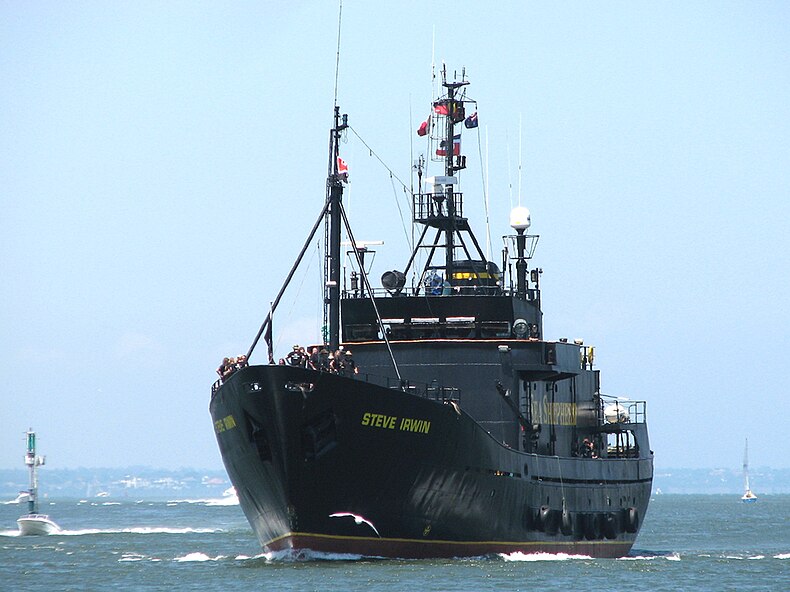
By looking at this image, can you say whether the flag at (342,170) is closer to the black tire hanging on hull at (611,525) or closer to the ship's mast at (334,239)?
the ship's mast at (334,239)

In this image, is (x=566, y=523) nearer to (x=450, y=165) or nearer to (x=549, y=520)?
(x=549, y=520)

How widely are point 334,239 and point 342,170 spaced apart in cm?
236

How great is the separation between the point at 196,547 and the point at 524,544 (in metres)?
20.0

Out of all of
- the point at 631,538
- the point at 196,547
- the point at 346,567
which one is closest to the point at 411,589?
the point at 346,567

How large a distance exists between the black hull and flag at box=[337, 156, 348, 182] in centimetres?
723

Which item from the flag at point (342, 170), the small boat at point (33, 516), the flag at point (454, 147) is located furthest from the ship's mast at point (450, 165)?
the small boat at point (33, 516)

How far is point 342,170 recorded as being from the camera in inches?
1834

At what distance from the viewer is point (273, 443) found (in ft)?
138

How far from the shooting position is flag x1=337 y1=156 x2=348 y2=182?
46.2 m

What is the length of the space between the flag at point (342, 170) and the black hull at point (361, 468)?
23.7 ft

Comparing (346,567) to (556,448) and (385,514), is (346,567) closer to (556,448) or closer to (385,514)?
(385,514)

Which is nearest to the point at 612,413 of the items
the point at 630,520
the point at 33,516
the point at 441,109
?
the point at 630,520

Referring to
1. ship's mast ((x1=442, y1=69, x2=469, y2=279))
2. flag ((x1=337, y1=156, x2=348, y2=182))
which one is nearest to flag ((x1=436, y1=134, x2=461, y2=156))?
ship's mast ((x1=442, y1=69, x2=469, y2=279))

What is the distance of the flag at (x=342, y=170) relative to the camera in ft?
152
